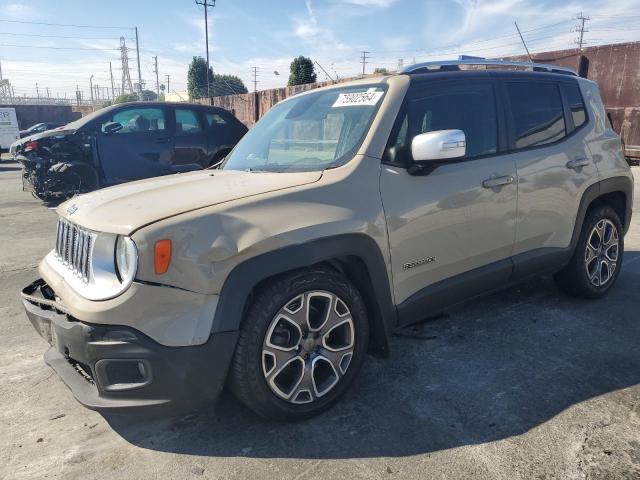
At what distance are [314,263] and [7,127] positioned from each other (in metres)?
22.9

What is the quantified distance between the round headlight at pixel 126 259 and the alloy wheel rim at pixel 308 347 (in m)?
0.69

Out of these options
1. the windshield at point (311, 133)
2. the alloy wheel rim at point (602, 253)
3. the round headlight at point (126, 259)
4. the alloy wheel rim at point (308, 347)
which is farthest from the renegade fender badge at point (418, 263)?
the alloy wheel rim at point (602, 253)

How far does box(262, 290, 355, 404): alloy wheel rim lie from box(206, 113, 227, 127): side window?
7268mm

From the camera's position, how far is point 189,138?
8891 mm

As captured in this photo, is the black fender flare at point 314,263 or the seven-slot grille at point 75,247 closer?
the black fender flare at point 314,263

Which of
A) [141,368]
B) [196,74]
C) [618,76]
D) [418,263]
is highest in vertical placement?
[196,74]

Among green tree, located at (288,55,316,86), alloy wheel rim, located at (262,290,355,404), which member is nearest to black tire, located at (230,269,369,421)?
alloy wheel rim, located at (262,290,355,404)

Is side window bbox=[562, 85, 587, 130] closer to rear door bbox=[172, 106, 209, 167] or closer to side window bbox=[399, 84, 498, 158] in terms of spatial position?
side window bbox=[399, 84, 498, 158]

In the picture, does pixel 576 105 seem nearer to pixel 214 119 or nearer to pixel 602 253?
pixel 602 253

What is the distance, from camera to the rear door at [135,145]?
27.5 ft

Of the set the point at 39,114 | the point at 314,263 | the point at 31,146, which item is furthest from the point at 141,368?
the point at 39,114

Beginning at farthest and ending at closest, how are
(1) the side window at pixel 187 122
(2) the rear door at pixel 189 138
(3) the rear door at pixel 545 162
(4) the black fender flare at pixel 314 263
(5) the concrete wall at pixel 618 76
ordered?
(5) the concrete wall at pixel 618 76, (1) the side window at pixel 187 122, (2) the rear door at pixel 189 138, (3) the rear door at pixel 545 162, (4) the black fender flare at pixel 314 263

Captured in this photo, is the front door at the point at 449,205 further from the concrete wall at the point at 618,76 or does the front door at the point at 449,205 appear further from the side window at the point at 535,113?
the concrete wall at the point at 618,76

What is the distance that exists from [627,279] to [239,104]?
20157 millimetres
